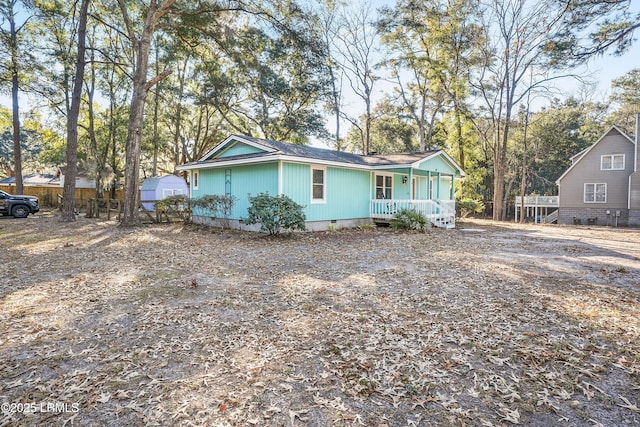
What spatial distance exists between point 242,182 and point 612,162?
23.7 meters

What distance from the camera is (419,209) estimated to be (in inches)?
575

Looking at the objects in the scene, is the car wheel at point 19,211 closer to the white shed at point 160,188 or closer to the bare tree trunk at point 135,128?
the white shed at point 160,188

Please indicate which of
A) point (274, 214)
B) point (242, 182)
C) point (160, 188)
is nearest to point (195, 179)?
point (242, 182)

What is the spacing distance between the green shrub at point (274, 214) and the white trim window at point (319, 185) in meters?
2.28

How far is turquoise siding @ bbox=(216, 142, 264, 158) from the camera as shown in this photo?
13704mm

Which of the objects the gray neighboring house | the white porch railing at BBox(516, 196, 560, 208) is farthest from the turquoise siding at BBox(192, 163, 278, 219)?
the white porch railing at BBox(516, 196, 560, 208)

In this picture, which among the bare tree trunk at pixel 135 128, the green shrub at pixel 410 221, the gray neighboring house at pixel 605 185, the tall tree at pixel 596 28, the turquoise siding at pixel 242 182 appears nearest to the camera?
the tall tree at pixel 596 28

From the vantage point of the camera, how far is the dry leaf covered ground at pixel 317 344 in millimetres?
2398

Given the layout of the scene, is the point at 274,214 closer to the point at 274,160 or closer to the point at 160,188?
the point at 274,160

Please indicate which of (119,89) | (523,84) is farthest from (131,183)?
(523,84)

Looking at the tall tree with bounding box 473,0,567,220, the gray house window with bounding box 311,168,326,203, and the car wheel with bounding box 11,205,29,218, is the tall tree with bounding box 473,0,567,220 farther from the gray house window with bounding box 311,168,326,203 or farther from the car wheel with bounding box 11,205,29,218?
the car wheel with bounding box 11,205,29,218

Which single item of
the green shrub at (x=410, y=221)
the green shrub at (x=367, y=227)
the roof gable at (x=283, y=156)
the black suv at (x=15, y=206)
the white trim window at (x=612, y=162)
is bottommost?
the green shrub at (x=367, y=227)

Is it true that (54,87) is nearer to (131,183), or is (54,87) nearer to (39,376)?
(131,183)

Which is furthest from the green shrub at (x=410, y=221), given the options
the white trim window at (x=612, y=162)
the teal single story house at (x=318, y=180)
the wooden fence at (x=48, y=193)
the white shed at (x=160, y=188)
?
the wooden fence at (x=48, y=193)
